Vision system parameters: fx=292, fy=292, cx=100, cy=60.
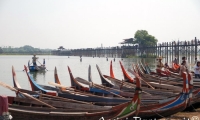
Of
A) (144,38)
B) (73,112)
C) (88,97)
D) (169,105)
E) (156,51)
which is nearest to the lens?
(73,112)

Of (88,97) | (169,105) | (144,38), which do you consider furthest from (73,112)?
A: (144,38)

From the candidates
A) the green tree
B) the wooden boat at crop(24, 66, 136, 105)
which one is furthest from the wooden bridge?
the wooden boat at crop(24, 66, 136, 105)

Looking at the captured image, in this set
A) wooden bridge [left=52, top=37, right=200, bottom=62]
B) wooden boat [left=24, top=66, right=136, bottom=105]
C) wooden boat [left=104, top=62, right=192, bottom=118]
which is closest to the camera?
wooden boat [left=104, top=62, right=192, bottom=118]

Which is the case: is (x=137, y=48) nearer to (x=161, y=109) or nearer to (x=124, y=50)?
(x=124, y=50)

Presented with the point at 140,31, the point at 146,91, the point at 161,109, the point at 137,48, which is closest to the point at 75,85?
the point at 146,91

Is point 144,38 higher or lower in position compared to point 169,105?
higher

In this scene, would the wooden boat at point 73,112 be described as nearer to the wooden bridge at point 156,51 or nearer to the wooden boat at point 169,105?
the wooden boat at point 169,105

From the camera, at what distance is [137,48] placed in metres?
76.4

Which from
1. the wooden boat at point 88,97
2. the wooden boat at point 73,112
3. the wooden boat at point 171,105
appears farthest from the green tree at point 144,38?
the wooden boat at point 73,112

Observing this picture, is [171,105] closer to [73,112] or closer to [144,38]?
[73,112]

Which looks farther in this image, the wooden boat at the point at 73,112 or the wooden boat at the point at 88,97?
the wooden boat at the point at 88,97

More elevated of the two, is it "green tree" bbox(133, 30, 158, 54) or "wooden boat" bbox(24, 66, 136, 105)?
"green tree" bbox(133, 30, 158, 54)

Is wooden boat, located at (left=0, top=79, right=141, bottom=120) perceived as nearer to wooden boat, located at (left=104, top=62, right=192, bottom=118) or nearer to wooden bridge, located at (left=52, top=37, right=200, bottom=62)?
wooden boat, located at (left=104, top=62, right=192, bottom=118)

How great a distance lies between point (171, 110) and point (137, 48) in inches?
2688
